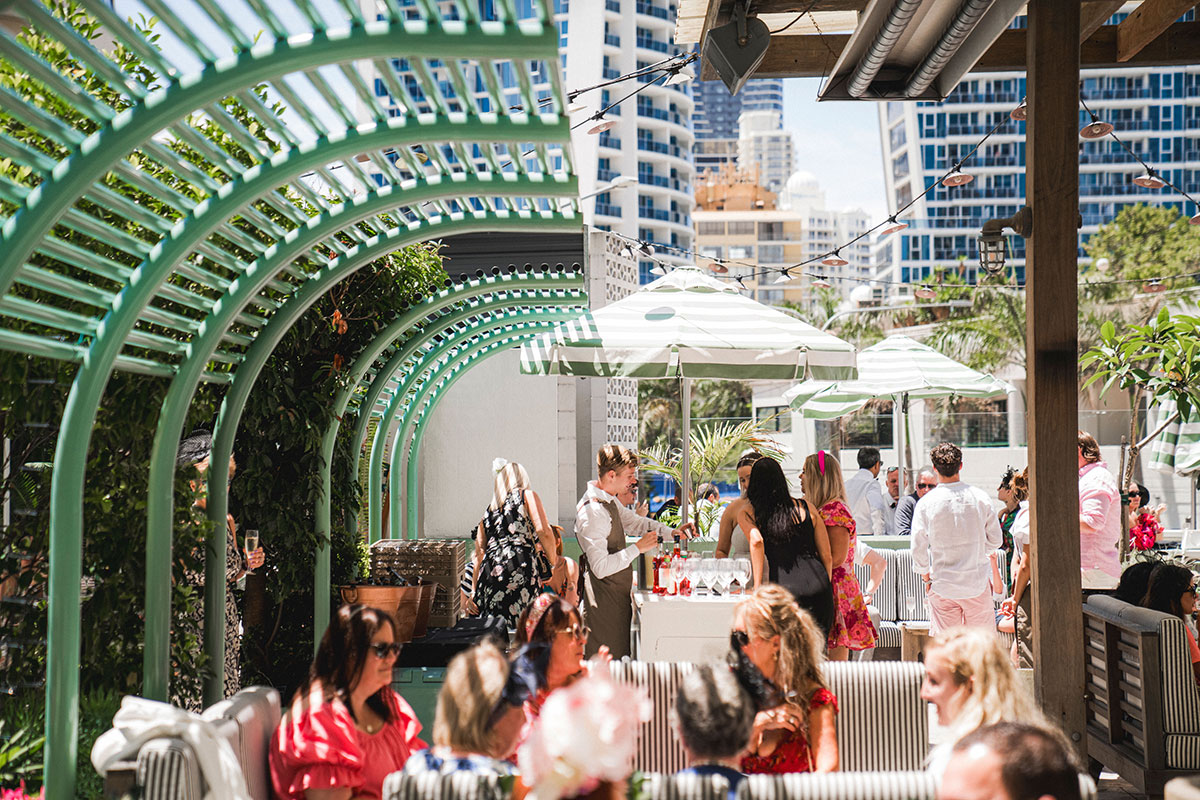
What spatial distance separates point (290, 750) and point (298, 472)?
9.17 feet

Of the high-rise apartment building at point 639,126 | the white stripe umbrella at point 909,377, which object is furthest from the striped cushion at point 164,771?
the high-rise apartment building at point 639,126

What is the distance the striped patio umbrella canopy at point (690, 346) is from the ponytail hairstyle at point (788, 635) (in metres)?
3.00

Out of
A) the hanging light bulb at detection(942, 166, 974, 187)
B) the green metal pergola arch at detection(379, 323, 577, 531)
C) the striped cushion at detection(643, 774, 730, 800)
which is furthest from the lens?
the hanging light bulb at detection(942, 166, 974, 187)

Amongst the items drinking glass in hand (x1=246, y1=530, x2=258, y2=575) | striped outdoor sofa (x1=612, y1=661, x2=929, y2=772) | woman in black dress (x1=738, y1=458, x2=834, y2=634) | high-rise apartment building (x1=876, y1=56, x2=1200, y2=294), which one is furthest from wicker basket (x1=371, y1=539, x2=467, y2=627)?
high-rise apartment building (x1=876, y1=56, x2=1200, y2=294)

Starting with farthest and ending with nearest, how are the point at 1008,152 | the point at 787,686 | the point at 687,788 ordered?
the point at 1008,152, the point at 787,686, the point at 687,788

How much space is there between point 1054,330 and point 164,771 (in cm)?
430

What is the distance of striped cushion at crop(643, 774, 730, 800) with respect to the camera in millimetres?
2553

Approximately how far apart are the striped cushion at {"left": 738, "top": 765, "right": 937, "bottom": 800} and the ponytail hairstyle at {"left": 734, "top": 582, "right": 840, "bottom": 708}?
3.01ft

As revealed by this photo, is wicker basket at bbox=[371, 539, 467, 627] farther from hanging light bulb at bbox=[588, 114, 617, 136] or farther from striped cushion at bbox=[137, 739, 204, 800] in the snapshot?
hanging light bulb at bbox=[588, 114, 617, 136]

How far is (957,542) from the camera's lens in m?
6.63

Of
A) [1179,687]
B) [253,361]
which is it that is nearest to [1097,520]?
[1179,687]

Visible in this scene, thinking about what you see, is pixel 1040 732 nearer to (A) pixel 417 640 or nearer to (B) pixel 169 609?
(B) pixel 169 609

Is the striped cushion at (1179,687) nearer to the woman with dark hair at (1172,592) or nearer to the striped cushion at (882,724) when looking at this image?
the woman with dark hair at (1172,592)

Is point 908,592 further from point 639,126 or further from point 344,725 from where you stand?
point 639,126
